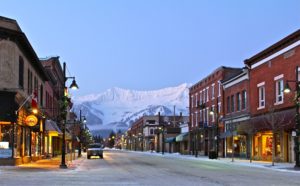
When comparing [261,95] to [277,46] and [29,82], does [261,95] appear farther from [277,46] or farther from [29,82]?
[29,82]

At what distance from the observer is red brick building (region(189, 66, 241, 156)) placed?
73000mm

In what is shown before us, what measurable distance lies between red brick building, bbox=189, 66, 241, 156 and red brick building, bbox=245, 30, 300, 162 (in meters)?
10.3

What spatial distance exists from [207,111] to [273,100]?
28957mm

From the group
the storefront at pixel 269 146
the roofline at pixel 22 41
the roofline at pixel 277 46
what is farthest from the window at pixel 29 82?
the roofline at pixel 277 46

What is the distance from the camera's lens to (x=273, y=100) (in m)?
52.8

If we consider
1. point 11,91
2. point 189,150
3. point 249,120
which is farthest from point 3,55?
point 189,150

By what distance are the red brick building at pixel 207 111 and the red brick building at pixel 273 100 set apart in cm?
1028

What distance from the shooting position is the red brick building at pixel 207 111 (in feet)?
240

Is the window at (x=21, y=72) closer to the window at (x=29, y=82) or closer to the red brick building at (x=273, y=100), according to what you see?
the window at (x=29, y=82)

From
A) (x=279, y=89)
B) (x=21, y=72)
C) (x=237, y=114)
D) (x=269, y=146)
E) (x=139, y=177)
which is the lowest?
(x=139, y=177)

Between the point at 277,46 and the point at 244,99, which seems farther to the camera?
the point at 244,99

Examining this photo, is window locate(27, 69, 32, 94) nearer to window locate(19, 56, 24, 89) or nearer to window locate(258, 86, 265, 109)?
window locate(19, 56, 24, 89)

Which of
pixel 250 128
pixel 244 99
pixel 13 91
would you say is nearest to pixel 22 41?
pixel 13 91

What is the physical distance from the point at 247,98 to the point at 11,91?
33.0 m
